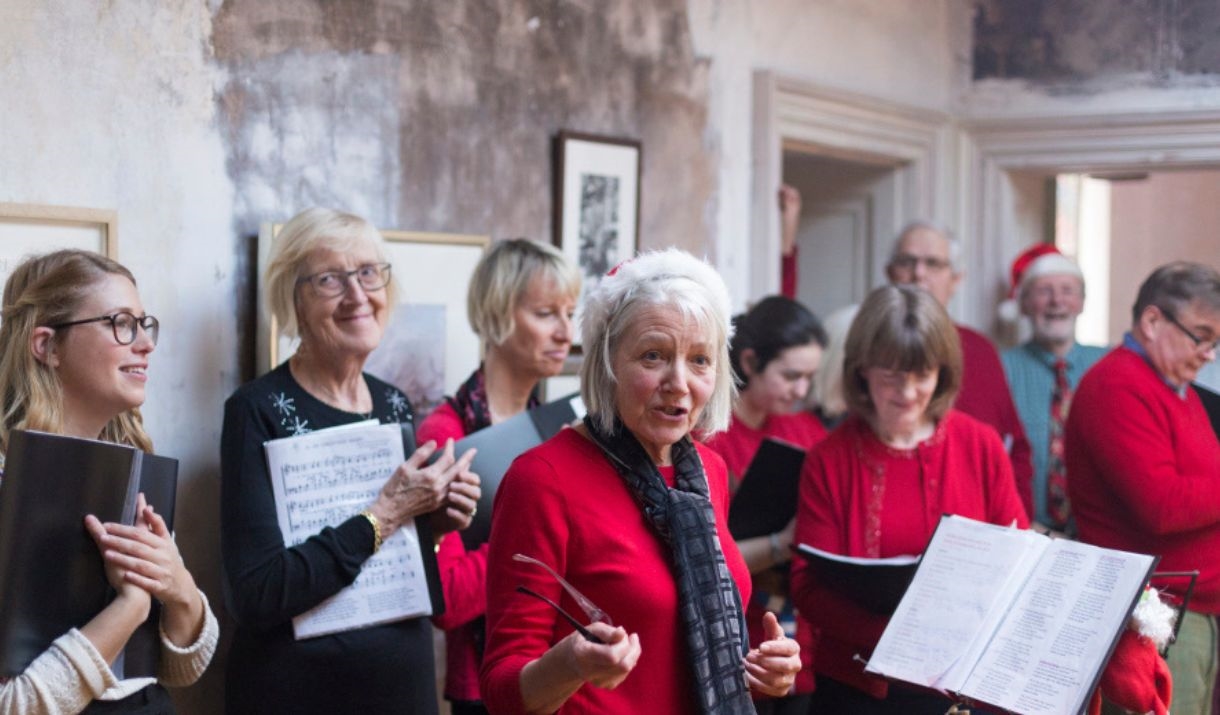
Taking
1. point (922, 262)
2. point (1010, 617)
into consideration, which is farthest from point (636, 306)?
point (922, 262)

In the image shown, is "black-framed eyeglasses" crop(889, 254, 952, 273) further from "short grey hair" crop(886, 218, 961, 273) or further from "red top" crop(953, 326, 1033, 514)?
"red top" crop(953, 326, 1033, 514)

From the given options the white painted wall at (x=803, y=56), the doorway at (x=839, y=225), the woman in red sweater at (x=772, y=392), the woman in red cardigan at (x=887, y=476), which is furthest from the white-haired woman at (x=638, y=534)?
the doorway at (x=839, y=225)

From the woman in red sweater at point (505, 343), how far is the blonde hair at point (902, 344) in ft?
2.31

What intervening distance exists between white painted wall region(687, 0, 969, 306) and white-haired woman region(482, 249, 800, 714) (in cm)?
274

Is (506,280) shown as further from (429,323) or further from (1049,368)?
(1049,368)

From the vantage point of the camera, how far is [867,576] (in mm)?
2926

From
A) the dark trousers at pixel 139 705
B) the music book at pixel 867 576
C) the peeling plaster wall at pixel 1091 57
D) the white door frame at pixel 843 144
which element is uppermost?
the peeling plaster wall at pixel 1091 57

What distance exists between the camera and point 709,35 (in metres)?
4.86

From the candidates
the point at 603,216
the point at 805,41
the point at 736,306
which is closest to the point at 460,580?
the point at 603,216

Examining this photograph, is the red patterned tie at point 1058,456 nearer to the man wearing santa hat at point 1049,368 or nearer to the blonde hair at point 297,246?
the man wearing santa hat at point 1049,368

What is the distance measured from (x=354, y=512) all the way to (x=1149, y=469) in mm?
1999

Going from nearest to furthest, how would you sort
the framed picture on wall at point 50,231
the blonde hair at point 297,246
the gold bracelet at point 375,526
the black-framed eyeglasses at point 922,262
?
the framed picture on wall at point 50,231, the gold bracelet at point 375,526, the blonde hair at point 297,246, the black-framed eyeglasses at point 922,262

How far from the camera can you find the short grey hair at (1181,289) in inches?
141

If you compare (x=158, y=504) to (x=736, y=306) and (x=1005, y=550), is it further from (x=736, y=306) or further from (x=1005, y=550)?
(x=736, y=306)
